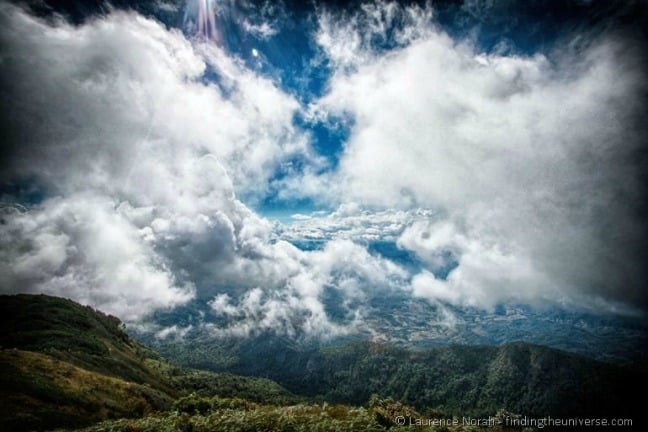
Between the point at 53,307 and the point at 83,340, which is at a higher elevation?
the point at 53,307

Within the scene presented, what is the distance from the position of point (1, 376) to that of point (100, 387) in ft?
48.9

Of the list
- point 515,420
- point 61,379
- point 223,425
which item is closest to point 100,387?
point 61,379

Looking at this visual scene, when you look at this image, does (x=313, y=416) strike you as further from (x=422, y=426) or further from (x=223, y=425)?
(x=422, y=426)

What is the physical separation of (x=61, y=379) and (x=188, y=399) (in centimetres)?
3552

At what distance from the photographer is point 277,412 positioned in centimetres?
2380

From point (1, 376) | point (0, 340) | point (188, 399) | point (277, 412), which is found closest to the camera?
point (277, 412)

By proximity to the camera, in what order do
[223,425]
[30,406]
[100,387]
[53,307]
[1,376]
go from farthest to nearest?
1. [53,307]
2. [100,387]
3. [1,376]
4. [30,406]
5. [223,425]

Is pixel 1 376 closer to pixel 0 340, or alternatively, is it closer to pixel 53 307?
pixel 0 340

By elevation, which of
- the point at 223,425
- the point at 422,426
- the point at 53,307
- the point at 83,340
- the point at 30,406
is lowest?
the point at 30,406

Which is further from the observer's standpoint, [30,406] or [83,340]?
[83,340]

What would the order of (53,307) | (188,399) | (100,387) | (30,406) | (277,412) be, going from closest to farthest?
1. (277,412)
2. (188,399)
3. (30,406)
4. (100,387)
5. (53,307)

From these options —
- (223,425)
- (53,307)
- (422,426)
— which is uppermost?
(53,307)

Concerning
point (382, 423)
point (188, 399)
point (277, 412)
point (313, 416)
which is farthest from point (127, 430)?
point (382, 423)

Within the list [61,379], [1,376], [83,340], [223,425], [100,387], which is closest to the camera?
[223,425]
